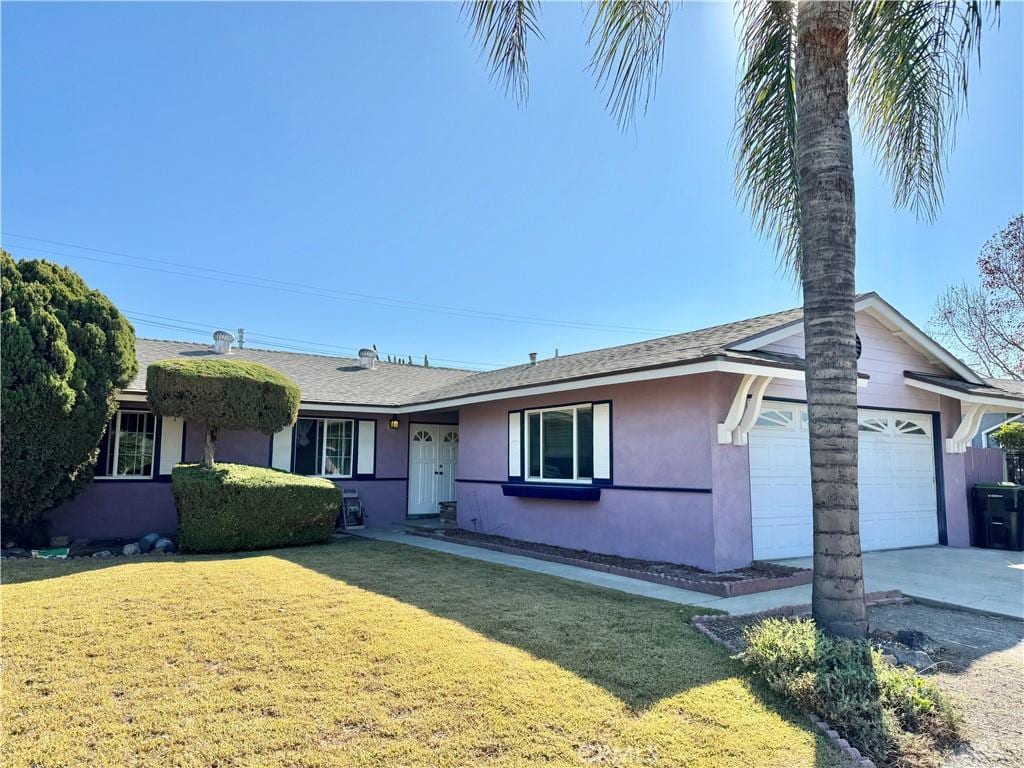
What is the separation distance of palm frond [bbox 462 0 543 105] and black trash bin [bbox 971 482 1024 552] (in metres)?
10.8

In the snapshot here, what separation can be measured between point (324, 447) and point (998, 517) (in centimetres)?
1302

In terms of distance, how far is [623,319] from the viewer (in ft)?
112

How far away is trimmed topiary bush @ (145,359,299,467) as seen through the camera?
9820 millimetres

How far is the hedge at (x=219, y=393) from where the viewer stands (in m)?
9.82

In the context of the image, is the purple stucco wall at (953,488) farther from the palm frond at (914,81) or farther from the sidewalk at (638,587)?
the palm frond at (914,81)

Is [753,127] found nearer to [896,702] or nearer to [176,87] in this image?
[896,702]

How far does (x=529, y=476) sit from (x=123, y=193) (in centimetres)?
1130

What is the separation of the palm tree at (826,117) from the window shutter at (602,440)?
3.46 meters

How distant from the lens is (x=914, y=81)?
5.93 m

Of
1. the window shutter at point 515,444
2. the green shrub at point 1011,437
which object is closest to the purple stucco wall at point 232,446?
the window shutter at point 515,444

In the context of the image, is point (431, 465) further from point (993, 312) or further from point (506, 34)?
point (993, 312)

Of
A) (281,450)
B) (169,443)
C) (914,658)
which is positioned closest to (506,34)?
(914,658)

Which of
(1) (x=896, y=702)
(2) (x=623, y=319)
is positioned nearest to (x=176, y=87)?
(1) (x=896, y=702)

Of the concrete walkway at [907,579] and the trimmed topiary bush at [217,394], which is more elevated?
the trimmed topiary bush at [217,394]
